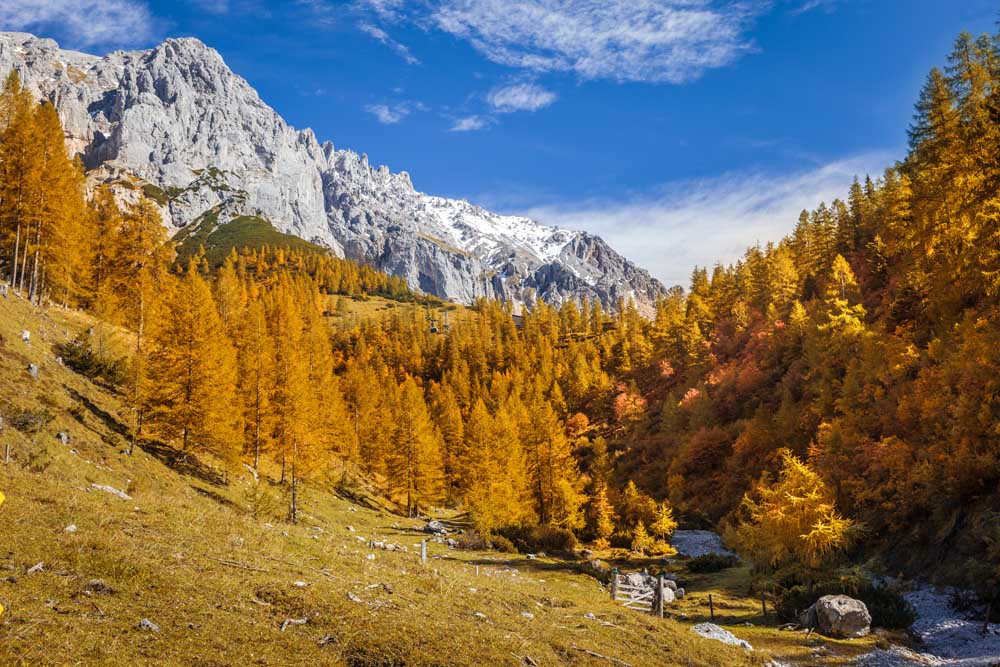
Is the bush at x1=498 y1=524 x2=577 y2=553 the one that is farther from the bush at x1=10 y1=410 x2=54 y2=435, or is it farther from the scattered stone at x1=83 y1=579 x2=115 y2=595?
the scattered stone at x1=83 y1=579 x2=115 y2=595

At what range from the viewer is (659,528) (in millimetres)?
46781

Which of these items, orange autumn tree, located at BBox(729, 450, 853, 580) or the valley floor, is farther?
orange autumn tree, located at BBox(729, 450, 853, 580)

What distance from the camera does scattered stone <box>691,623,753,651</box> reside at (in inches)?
735

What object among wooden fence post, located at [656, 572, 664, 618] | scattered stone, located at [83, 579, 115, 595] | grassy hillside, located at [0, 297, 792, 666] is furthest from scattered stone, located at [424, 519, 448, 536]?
scattered stone, located at [83, 579, 115, 595]

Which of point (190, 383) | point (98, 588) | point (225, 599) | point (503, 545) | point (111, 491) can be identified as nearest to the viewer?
point (98, 588)

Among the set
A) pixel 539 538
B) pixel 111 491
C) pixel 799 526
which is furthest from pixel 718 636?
pixel 539 538

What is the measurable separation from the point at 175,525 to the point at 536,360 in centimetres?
10153

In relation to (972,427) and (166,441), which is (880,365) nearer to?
(972,427)

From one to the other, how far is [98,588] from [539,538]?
36.6 meters

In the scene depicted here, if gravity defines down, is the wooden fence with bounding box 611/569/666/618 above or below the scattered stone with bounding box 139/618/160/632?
below

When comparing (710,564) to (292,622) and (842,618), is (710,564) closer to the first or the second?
(842,618)

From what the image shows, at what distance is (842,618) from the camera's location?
69.2 feet

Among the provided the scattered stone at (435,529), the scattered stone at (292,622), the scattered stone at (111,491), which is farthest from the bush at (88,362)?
the scattered stone at (292,622)

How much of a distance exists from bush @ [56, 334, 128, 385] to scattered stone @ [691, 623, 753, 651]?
3782 centimetres
